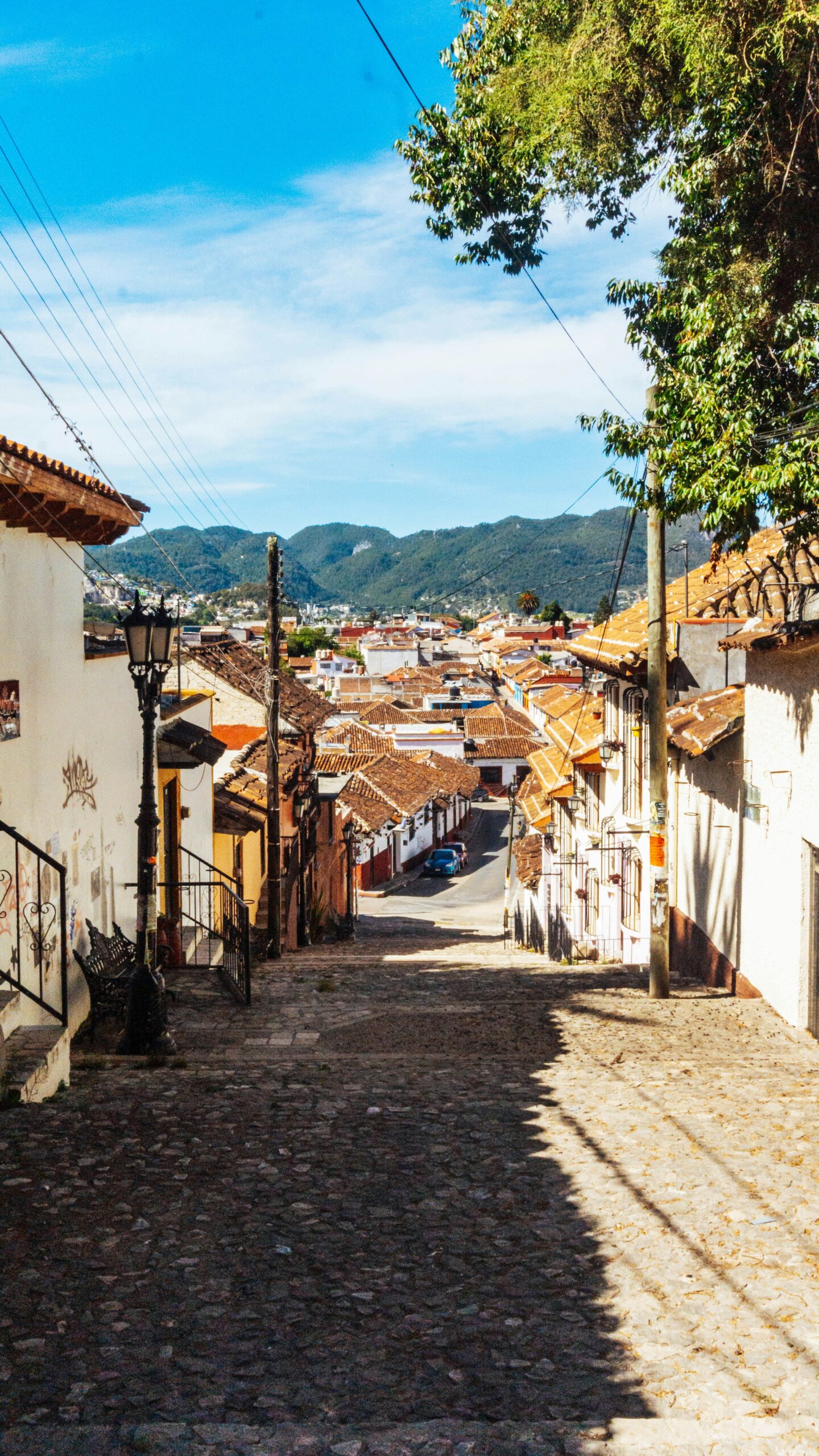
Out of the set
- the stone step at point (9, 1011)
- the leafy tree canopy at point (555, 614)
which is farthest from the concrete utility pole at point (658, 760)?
the leafy tree canopy at point (555, 614)

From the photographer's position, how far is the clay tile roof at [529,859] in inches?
1046

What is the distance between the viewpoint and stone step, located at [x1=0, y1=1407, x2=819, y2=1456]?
3.43 m

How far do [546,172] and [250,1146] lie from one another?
8083 mm

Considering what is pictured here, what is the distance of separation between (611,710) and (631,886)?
3516mm

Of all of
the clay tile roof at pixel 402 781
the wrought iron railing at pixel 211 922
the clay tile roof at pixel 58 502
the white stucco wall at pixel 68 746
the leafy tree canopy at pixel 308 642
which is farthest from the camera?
the leafy tree canopy at pixel 308 642

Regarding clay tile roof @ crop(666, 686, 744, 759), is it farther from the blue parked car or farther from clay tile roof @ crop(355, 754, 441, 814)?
the blue parked car

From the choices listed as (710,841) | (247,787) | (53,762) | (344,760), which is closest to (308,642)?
(344,760)

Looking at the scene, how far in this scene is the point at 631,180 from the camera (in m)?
9.44

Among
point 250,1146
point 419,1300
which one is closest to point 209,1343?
point 419,1300

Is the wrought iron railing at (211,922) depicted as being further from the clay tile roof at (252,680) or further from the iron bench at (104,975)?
the clay tile roof at (252,680)

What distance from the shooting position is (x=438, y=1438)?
3502 mm

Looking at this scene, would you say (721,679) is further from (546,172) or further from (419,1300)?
(419,1300)

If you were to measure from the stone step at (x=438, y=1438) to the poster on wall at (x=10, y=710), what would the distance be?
5128mm

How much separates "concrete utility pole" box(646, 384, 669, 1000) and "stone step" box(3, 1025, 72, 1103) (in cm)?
680
